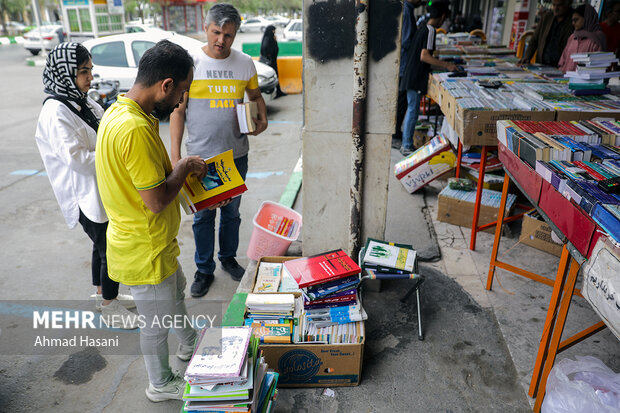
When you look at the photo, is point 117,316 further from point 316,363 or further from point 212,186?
point 316,363

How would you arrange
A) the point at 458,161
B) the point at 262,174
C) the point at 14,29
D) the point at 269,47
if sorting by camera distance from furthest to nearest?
the point at 14,29, the point at 269,47, the point at 262,174, the point at 458,161

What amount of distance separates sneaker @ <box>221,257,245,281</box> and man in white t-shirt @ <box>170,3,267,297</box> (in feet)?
0.86

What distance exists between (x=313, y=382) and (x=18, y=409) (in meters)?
1.72

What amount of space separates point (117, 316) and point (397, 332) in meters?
2.07

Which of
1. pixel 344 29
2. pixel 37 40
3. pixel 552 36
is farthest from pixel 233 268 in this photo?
pixel 37 40

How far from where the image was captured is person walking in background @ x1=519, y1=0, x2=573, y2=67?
20.8ft

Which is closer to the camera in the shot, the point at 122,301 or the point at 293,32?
the point at 122,301

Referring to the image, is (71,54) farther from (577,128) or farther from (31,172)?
(31,172)

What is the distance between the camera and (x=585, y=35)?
18.5 feet

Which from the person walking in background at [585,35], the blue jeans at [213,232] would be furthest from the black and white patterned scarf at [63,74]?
the person walking in background at [585,35]

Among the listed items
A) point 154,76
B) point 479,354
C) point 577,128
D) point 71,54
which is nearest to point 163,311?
point 154,76

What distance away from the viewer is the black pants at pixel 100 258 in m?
2.92

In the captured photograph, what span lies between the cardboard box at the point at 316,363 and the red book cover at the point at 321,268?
377 millimetres

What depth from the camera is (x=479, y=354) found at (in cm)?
275
